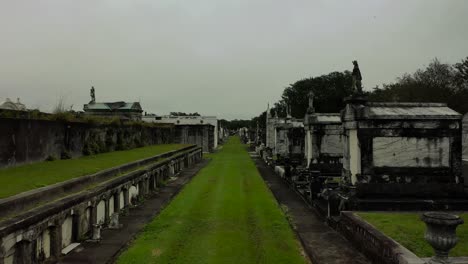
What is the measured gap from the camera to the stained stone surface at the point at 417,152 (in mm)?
11281

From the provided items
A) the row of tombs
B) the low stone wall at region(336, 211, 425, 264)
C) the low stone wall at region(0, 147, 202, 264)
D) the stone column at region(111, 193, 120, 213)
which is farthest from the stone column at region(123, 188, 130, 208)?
the low stone wall at region(336, 211, 425, 264)

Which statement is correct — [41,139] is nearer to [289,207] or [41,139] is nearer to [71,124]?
[71,124]

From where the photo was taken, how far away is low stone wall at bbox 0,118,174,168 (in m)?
11.9

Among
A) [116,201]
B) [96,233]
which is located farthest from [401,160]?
[116,201]

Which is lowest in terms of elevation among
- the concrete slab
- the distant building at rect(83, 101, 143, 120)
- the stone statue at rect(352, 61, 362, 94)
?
the concrete slab

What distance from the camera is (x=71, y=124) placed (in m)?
17.1

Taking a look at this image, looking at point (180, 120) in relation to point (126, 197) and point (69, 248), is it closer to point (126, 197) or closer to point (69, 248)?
point (126, 197)

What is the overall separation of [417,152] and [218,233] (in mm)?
6041

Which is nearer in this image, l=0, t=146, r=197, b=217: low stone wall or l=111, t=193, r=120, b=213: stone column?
l=0, t=146, r=197, b=217: low stone wall

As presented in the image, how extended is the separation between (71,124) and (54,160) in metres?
2.46

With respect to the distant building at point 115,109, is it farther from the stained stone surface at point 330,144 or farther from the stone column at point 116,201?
the stone column at point 116,201

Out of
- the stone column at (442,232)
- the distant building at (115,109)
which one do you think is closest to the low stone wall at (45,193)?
the stone column at (442,232)

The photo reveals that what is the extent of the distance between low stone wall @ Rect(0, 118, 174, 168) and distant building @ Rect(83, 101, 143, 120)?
32005 millimetres

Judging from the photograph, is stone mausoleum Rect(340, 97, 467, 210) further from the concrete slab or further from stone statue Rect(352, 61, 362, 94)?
the concrete slab
